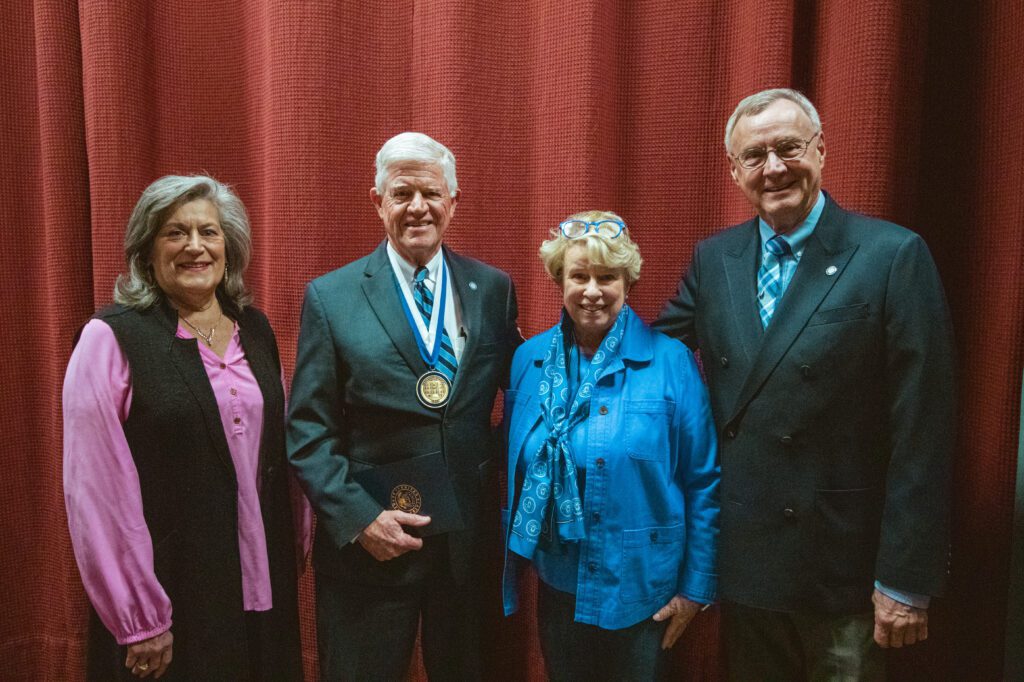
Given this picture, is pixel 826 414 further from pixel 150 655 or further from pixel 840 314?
pixel 150 655

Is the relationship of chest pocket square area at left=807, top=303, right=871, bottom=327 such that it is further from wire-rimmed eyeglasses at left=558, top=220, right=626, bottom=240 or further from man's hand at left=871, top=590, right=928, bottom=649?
man's hand at left=871, top=590, right=928, bottom=649

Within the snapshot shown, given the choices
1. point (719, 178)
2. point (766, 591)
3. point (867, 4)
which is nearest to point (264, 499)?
point (766, 591)

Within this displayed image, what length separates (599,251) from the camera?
4.52ft

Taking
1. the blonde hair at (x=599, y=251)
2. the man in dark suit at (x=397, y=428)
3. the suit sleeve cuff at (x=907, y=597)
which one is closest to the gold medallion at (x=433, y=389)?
the man in dark suit at (x=397, y=428)

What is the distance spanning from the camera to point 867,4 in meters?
1.61

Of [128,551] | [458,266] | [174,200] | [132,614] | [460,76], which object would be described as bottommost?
[132,614]

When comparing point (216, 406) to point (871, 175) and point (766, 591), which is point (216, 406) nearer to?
point (766, 591)

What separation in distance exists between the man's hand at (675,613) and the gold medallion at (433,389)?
632 mm

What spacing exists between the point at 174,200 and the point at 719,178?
1.38m

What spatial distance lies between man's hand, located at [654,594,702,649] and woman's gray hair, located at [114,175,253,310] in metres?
1.21

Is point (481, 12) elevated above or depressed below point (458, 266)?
above

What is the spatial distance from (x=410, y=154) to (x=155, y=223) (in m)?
0.55

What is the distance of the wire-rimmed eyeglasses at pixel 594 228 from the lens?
1411 mm

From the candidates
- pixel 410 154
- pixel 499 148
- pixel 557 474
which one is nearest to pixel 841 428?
pixel 557 474
